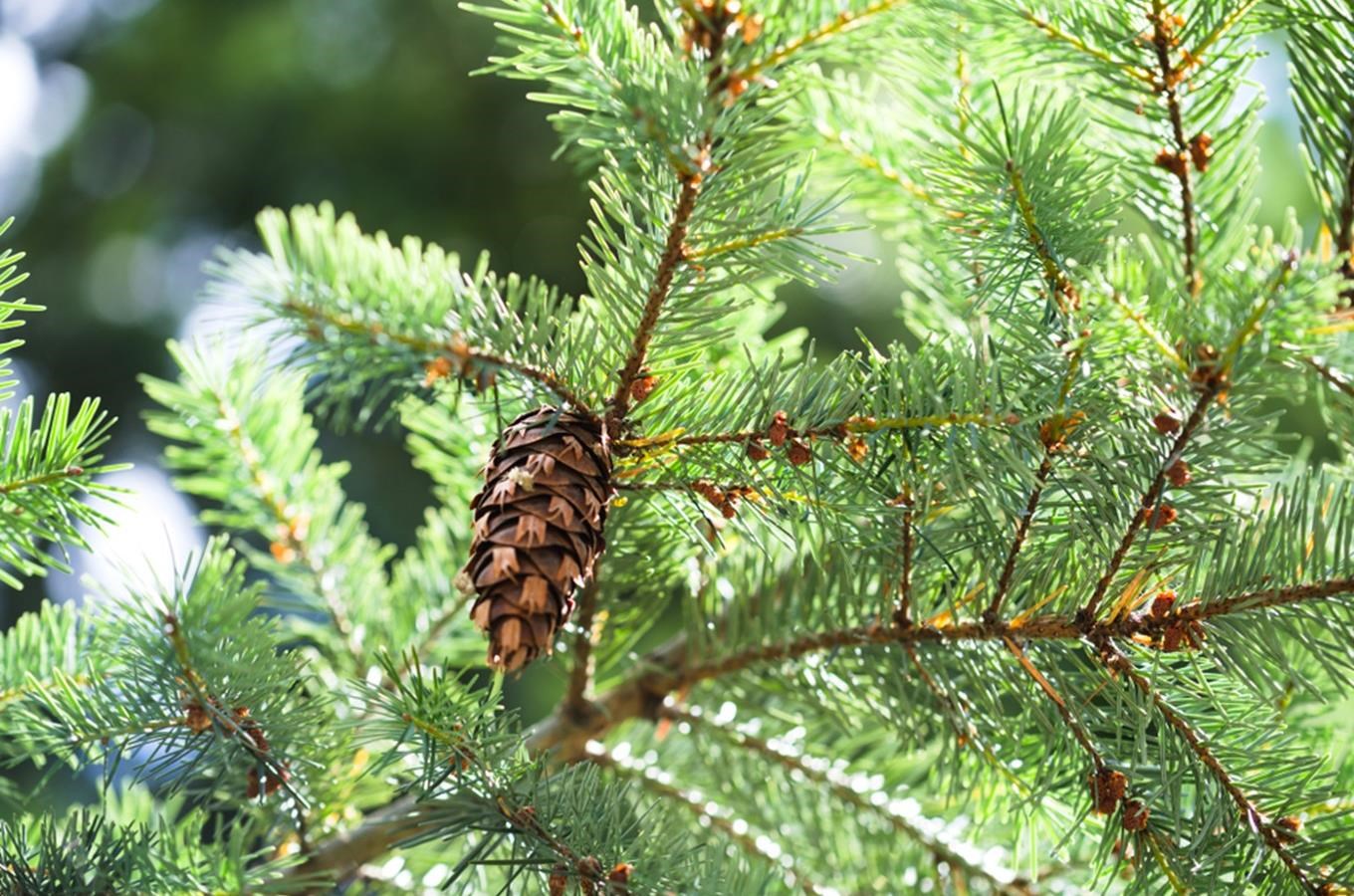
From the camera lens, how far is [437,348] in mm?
453

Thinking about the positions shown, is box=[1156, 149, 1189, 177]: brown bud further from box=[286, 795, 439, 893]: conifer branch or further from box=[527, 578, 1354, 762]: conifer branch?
box=[286, 795, 439, 893]: conifer branch

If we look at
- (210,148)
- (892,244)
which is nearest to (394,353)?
(892,244)

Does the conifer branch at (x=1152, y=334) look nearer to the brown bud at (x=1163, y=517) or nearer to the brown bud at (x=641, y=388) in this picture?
the brown bud at (x=1163, y=517)

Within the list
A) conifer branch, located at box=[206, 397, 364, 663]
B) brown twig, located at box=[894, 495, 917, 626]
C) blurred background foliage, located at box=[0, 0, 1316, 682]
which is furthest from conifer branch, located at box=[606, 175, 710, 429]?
blurred background foliage, located at box=[0, 0, 1316, 682]

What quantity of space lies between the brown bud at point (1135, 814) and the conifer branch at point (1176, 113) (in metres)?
0.20

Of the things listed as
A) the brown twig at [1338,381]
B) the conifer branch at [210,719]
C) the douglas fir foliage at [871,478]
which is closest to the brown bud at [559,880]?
the douglas fir foliage at [871,478]

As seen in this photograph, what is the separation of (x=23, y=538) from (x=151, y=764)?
104 millimetres

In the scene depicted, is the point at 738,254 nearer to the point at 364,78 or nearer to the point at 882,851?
the point at 882,851

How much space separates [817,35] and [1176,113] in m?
0.17

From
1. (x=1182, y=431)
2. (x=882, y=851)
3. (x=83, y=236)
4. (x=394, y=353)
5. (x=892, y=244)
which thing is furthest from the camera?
(x=83, y=236)

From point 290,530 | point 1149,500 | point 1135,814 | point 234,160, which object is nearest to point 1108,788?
point 1135,814

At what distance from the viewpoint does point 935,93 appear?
0.56 m

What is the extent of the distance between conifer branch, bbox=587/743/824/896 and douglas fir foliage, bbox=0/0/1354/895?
6 cm

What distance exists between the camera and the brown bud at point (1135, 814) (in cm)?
43
